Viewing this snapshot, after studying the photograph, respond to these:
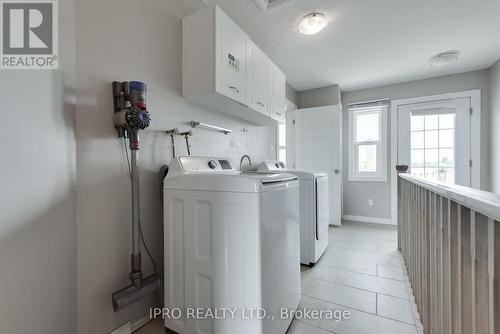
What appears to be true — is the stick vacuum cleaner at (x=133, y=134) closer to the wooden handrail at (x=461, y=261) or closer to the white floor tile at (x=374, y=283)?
the wooden handrail at (x=461, y=261)

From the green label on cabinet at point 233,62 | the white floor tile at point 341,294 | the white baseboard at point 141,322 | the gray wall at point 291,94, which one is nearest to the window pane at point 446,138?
the gray wall at point 291,94

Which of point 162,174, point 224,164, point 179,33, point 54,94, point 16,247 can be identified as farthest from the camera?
point 224,164

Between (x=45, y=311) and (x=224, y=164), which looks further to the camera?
(x=224, y=164)

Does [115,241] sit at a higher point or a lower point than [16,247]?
lower

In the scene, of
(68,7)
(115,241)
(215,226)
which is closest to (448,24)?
(215,226)

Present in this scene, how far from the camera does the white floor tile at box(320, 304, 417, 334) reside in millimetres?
1331

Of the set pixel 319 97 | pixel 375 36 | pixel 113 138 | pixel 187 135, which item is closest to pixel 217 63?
pixel 187 135

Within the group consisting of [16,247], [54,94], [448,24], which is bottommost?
[16,247]

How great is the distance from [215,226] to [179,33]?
1.47 metres

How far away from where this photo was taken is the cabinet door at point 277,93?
7.89 ft

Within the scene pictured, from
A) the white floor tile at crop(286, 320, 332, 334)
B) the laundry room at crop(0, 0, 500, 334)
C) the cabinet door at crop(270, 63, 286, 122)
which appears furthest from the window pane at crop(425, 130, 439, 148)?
the white floor tile at crop(286, 320, 332, 334)

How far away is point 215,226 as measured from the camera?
3.66ft

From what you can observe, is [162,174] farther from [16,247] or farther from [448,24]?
[448,24]

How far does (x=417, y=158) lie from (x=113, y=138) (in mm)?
4225
